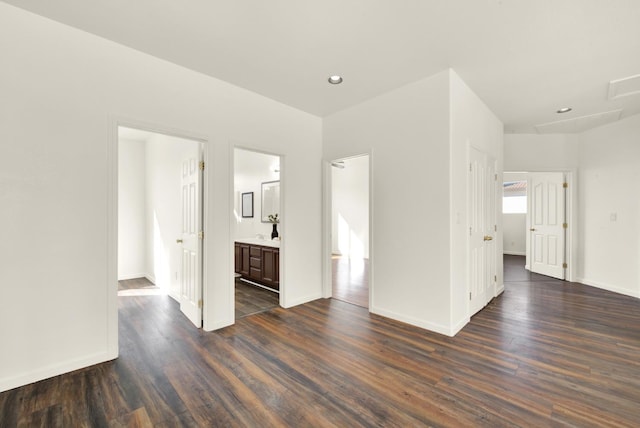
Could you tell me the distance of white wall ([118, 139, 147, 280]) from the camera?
546cm

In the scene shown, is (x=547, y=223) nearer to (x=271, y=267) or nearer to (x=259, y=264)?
(x=271, y=267)

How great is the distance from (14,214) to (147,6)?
70.6 inches

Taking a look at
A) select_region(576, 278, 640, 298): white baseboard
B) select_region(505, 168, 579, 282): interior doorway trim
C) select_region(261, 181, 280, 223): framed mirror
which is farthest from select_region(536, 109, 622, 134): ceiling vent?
select_region(261, 181, 280, 223): framed mirror

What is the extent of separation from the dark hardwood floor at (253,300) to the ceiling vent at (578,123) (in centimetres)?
518

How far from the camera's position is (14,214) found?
6.80 feet

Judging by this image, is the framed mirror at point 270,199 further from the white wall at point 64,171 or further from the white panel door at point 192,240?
the white wall at point 64,171

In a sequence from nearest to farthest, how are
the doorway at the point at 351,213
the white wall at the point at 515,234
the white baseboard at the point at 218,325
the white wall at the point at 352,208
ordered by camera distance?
1. the white baseboard at the point at 218,325
2. the doorway at the point at 351,213
3. the white wall at the point at 352,208
4. the white wall at the point at 515,234

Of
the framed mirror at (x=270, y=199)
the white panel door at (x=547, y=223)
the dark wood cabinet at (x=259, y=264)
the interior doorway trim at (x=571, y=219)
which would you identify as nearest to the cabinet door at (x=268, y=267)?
the dark wood cabinet at (x=259, y=264)

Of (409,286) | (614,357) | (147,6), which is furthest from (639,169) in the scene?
(147,6)

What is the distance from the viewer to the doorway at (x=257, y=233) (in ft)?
14.3

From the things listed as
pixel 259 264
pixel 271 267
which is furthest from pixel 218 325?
pixel 259 264

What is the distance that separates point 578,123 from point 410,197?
3.62m

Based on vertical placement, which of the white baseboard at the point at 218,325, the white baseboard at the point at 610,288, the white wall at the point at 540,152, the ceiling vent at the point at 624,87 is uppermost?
the ceiling vent at the point at 624,87

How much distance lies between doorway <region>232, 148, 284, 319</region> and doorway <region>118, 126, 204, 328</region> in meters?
0.78
